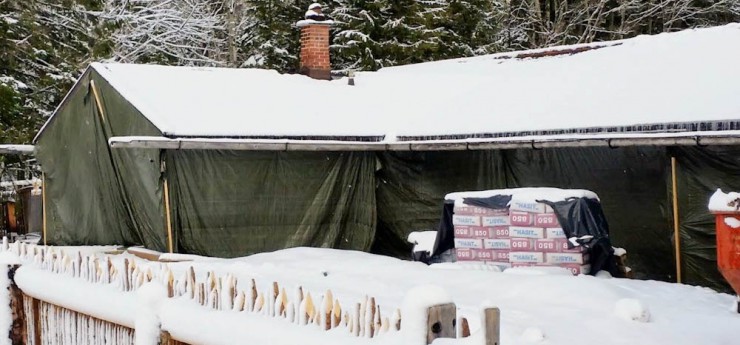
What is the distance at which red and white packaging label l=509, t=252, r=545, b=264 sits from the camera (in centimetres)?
1026

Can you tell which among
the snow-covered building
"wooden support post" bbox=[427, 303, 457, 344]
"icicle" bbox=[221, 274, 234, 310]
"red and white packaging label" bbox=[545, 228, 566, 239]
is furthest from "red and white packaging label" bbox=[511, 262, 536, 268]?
"wooden support post" bbox=[427, 303, 457, 344]

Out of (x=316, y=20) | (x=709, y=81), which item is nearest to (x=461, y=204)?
(x=709, y=81)

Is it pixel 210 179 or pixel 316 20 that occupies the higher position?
pixel 316 20

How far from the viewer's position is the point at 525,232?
34.2 feet

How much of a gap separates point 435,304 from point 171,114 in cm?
1099

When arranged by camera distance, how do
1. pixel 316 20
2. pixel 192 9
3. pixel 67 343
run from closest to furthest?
pixel 67 343
pixel 316 20
pixel 192 9

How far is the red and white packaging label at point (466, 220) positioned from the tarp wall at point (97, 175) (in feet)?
15.6

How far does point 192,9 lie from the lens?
91.0 feet

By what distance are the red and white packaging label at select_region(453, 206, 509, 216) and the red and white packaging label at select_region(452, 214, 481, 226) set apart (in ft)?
0.17

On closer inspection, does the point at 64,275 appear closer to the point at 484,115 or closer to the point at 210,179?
the point at 210,179

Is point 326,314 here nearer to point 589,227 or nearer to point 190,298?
point 190,298

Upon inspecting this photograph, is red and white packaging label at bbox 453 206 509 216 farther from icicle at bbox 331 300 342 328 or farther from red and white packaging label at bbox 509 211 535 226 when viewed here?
icicle at bbox 331 300 342 328

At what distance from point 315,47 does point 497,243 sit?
26.6ft

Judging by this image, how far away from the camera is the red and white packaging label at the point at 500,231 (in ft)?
34.9
